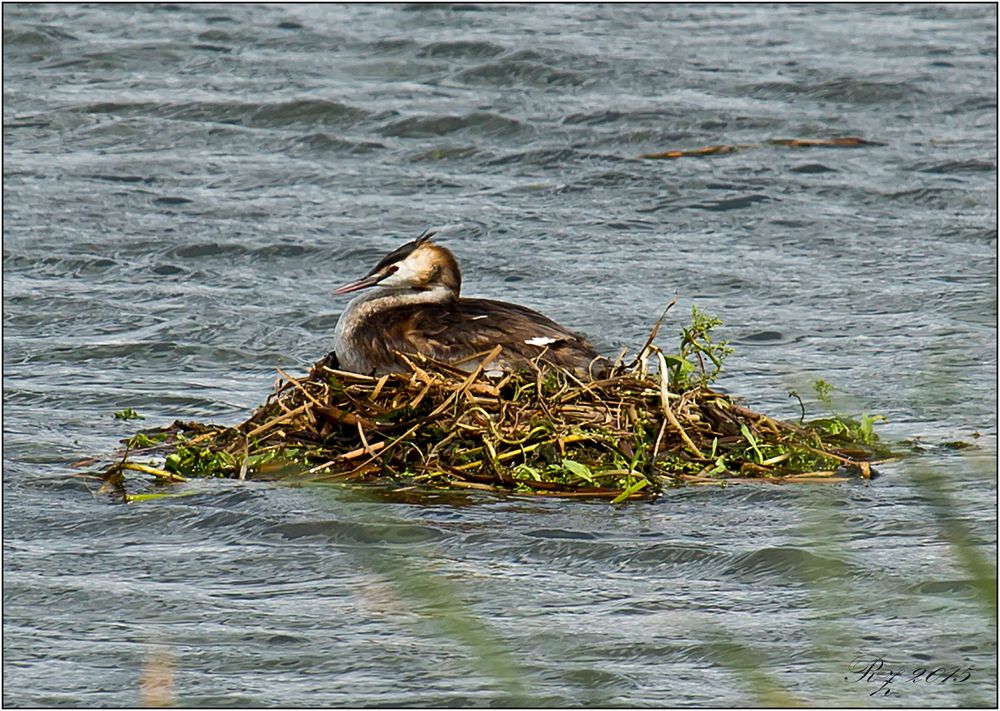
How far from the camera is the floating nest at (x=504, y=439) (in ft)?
24.6

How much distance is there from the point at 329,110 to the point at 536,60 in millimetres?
2050

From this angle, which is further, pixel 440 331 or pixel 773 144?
pixel 773 144

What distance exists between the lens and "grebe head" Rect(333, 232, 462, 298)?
332 inches

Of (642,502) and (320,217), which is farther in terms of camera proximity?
(320,217)

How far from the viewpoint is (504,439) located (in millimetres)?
7500

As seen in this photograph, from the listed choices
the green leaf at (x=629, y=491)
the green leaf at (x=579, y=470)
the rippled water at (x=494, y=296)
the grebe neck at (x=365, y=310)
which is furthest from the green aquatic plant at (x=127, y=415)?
the green leaf at (x=629, y=491)

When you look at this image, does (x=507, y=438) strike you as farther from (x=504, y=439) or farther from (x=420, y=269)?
(x=420, y=269)

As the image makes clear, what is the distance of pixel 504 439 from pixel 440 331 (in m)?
0.71

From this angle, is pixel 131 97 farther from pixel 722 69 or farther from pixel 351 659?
pixel 351 659

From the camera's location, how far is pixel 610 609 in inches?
252

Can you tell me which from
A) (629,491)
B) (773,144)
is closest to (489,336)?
(629,491)

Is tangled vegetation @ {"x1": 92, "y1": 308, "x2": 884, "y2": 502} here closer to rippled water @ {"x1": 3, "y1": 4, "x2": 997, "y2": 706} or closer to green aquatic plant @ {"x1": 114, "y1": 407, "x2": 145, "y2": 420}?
rippled water @ {"x1": 3, "y1": 4, "x2": 997, "y2": 706}

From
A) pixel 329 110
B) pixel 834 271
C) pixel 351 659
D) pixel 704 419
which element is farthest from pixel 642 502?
pixel 329 110

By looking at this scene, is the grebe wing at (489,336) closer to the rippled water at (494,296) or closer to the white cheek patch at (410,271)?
the white cheek patch at (410,271)
